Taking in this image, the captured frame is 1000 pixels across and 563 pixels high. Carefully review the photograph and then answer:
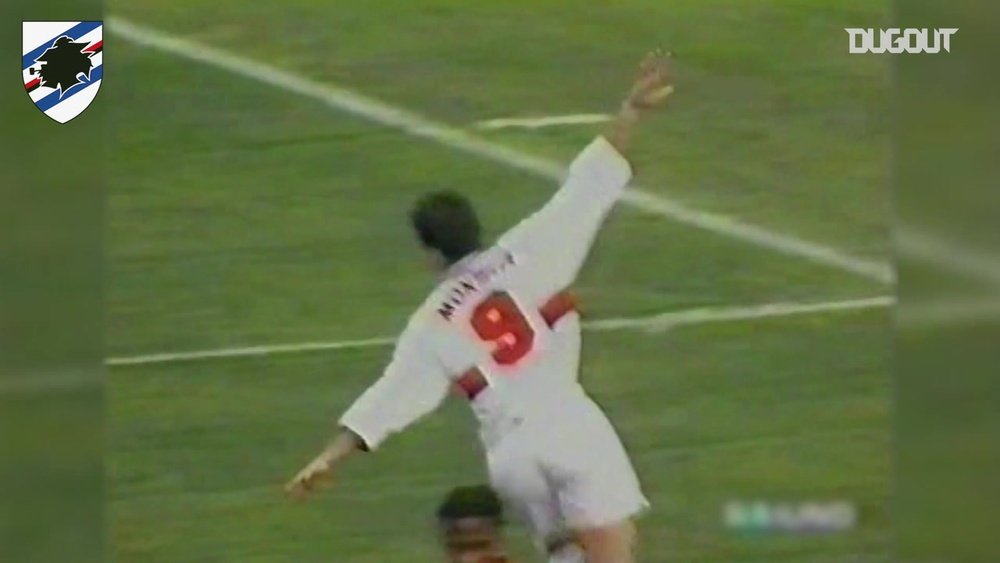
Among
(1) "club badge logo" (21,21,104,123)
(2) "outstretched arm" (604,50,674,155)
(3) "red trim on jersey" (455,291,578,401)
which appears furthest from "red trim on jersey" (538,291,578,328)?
(1) "club badge logo" (21,21,104,123)

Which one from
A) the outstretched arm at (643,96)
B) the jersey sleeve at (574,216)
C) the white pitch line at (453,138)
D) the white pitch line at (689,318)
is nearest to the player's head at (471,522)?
the white pitch line at (689,318)

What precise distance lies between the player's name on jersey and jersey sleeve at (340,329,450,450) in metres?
0.83

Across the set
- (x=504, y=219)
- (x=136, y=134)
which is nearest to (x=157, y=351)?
(x=136, y=134)

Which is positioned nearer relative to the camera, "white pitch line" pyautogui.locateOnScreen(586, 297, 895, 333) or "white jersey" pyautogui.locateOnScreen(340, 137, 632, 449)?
"white jersey" pyautogui.locateOnScreen(340, 137, 632, 449)

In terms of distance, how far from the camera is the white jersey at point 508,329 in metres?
5.46

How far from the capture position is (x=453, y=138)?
18.2ft

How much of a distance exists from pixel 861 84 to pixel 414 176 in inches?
46.8

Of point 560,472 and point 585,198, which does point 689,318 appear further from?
point 560,472

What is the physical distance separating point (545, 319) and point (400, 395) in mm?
420

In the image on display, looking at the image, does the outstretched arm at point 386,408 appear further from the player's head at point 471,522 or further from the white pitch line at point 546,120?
the white pitch line at point 546,120

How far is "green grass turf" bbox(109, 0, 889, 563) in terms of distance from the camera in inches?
217

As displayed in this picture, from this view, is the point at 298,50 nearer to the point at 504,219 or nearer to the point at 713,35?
the point at 504,219

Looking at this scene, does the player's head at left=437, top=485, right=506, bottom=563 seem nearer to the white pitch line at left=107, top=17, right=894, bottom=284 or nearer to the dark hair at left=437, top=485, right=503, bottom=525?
the dark hair at left=437, top=485, right=503, bottom=525

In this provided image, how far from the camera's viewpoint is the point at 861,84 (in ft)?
18.3
